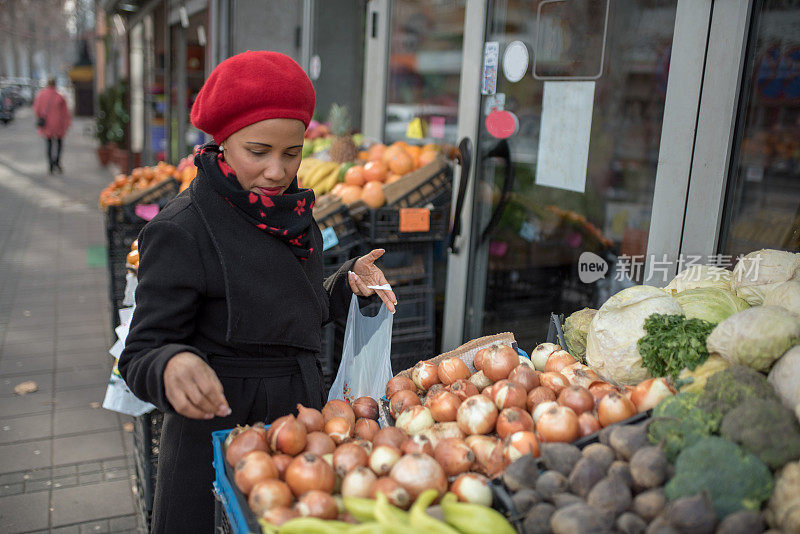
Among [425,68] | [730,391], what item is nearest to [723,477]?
[730,391]

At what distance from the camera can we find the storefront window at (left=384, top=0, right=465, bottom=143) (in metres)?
5.25

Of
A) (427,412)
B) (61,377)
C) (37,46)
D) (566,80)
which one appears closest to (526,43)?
(566,80)

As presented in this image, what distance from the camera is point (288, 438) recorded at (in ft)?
5.53

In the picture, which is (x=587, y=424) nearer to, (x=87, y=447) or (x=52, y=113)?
(x=87, y=447)

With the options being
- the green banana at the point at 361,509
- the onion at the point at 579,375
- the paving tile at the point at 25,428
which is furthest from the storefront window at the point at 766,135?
the paving tile at the point at 25,428

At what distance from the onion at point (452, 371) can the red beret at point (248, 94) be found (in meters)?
0.97

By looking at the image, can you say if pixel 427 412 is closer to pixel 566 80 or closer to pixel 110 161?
pixel 566 80

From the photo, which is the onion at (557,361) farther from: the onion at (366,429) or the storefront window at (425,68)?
the storefront window at (425,68)

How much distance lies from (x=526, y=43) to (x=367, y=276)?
→ 2521mm

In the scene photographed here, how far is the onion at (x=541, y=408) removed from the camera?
1782 mm

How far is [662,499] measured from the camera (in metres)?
1.37

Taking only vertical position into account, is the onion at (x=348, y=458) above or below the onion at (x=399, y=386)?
above

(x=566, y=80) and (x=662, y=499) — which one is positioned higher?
(x=566, y=80)

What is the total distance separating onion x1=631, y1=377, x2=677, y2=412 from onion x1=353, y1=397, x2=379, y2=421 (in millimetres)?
787
